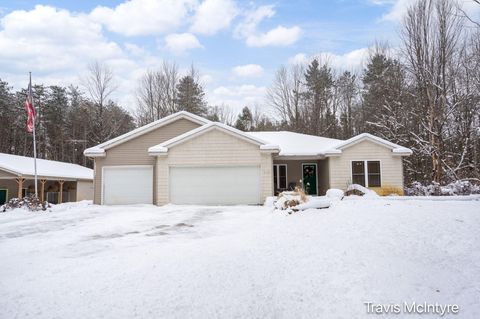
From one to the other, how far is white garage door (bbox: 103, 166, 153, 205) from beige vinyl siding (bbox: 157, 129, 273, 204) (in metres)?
1.75

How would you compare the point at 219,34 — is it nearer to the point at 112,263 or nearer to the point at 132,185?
the point at 132,185

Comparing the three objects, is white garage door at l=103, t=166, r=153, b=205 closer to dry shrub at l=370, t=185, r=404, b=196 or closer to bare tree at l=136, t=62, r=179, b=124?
dry shrub at l=370, t=185, r=404, b=196

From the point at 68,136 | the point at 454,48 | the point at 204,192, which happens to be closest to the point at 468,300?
the point at 204,192

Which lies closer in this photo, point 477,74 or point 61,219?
point 61,219

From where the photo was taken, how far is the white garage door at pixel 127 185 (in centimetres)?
1655

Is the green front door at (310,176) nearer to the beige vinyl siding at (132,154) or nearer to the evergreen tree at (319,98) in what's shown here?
the beige vinyl siding at (132,154)

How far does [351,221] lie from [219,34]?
54.6 ft

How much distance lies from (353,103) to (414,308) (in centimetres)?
2896

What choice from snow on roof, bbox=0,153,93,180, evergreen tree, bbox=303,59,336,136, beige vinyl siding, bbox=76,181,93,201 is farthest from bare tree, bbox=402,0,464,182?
beige vinyl siding, bbox=76,181,93,201

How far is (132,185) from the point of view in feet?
55.0

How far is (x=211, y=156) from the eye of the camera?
1534 cm

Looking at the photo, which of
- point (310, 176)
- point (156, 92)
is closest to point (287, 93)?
point (156, 92)

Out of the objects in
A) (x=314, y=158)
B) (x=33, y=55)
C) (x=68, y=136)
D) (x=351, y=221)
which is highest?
(x=33, y=55)

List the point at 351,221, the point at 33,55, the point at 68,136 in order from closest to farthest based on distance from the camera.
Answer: the point at 351,221 < the point at 33,55 < the point at 68,136
